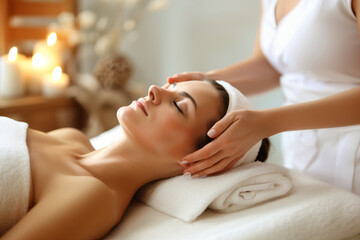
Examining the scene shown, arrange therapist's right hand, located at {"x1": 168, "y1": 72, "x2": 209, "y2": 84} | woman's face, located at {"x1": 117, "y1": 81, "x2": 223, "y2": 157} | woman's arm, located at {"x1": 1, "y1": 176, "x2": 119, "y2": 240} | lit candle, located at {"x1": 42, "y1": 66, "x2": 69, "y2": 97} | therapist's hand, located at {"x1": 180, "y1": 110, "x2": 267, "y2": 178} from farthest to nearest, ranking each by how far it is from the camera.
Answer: lit candle, located at {"x1": 42, "y1": 66, "x2": 69, "y2": 97} < therapist's right hand, located at {"x1": 168, "y1": 72, "x2": 209, "y2": 84} < woman's face, located at {"x1": 117, "y1": 81, "x2": 223, "y2": 157} < therapist's hand, located at {"x1": 180, "y1": 110, "x2": 267, "y2": 178} < woman's arm, located at {"x1": 1, "y1": 176, "x2": 119, "y2": 240}

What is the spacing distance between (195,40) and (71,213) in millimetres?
2110

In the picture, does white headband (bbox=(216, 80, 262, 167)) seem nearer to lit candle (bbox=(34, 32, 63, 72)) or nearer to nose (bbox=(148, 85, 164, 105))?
nose (bbox=(148, 85, 164, 105))

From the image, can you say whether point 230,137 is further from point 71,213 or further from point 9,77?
point 9,77

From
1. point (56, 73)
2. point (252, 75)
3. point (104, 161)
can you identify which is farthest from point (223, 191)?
point (56, 73)

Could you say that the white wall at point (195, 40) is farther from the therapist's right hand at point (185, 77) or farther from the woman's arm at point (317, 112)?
the woman's arm at point (317, 112)

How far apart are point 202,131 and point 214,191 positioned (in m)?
0.21

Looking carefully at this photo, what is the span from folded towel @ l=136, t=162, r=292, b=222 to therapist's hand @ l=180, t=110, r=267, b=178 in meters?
0.06

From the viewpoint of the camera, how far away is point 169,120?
1210mm

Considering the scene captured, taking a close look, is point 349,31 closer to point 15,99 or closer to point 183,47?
point 183,47

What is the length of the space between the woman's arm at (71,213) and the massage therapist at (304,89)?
0.26m

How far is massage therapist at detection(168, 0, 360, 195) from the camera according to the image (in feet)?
3.55

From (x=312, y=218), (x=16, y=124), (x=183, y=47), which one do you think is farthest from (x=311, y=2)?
(x=183, y=47)

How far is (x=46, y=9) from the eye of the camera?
3.03 metres

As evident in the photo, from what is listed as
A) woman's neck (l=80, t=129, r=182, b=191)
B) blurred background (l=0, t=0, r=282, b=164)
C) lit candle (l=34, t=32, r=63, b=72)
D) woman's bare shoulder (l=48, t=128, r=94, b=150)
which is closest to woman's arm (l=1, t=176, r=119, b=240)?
woman's neck (l=80, t=129, r=182, b=191)
